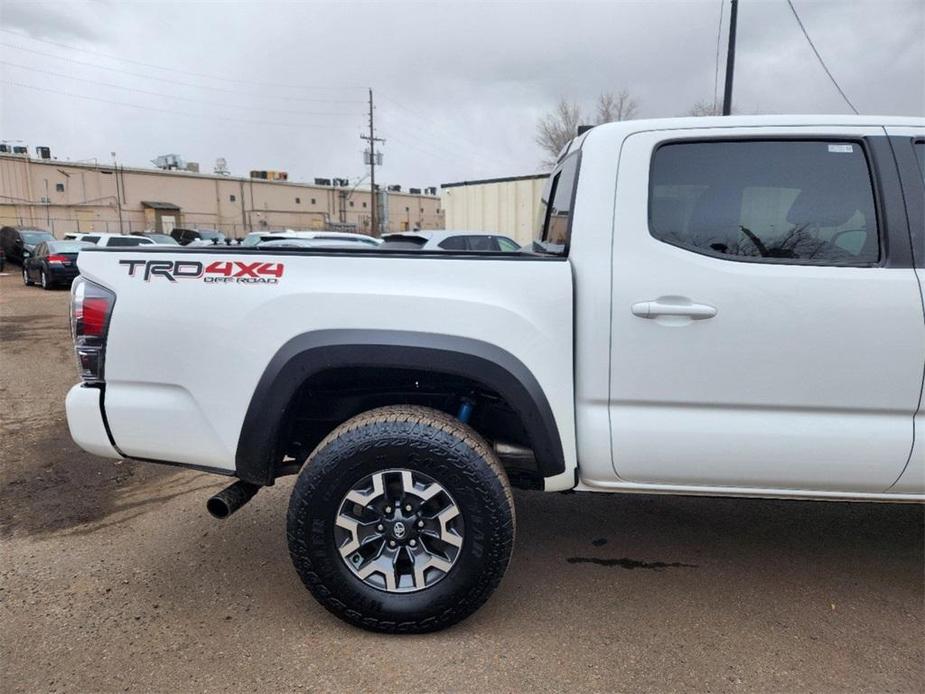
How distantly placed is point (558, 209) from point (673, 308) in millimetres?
930

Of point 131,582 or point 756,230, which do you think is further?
point 131,582

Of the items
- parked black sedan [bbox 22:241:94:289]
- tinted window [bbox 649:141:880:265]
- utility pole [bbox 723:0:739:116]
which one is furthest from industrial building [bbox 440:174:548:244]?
tinted window [bbox 649:141:880:265]

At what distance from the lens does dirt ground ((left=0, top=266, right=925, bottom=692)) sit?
2357 mm

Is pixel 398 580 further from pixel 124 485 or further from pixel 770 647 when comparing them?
pixel 124 485

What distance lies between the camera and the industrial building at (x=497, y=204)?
17.5 metres

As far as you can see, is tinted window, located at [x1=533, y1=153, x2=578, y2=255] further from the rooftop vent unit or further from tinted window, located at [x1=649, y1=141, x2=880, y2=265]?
the rooftop vent unit

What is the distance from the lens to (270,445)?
8.38 feet

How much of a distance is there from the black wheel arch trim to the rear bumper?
2.17ft

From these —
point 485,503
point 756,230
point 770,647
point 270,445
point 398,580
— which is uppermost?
point 756,230

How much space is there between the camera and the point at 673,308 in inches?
94.4

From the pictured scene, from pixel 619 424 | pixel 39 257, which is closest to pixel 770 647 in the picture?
pixel 619 424

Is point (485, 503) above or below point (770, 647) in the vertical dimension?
above

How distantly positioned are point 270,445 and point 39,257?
21.6 m

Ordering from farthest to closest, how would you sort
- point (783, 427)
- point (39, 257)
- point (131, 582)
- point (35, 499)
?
point (39, 257)
point (35, 499)
point (131, 582)
point (783, 427)
